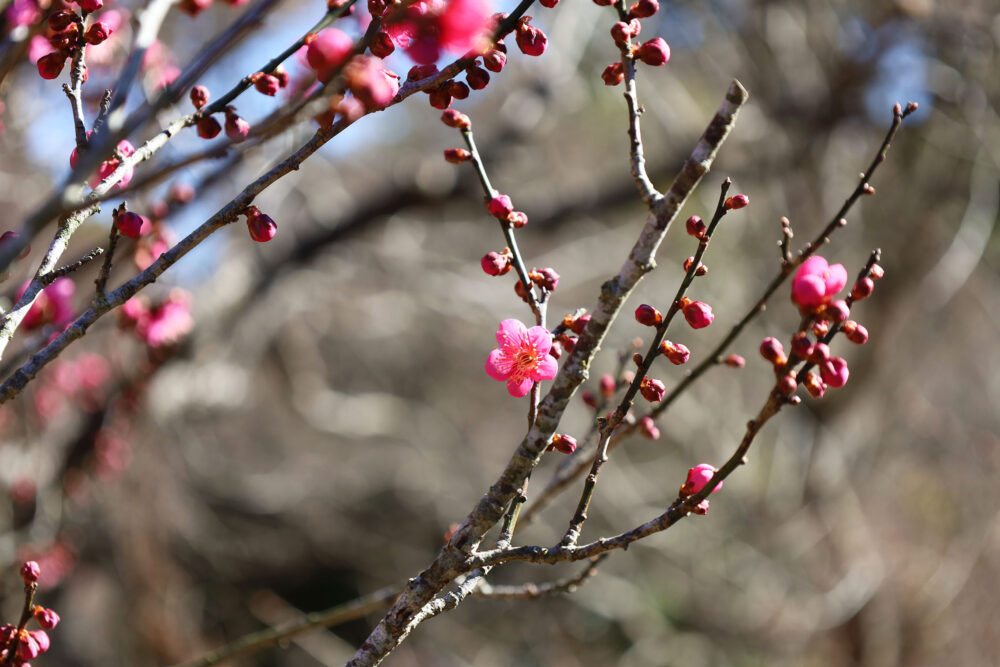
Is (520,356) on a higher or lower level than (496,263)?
lower

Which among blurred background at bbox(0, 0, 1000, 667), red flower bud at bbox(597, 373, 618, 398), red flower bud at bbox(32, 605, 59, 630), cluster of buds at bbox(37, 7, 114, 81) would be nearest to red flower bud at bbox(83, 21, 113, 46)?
cluster of buds at bbox(37, 7, 114, 81)

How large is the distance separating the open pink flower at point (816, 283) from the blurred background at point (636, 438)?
234 centimetres

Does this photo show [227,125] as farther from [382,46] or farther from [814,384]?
[814,384]

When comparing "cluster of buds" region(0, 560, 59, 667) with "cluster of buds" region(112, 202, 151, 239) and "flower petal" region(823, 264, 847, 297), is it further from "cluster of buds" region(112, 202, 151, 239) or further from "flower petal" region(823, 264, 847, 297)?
"flower petal" region(823, 264, 847, 297)

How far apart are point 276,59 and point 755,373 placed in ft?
19.3

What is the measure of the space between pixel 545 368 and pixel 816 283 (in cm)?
35

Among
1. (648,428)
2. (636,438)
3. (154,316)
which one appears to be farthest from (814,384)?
(636,438)

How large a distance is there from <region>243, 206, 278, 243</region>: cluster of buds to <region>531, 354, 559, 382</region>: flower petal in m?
0.38

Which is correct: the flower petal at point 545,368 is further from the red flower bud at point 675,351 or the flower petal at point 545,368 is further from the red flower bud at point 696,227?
the red flower bud at point 696,227

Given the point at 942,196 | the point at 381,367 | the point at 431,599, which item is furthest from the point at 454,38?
the point at 381,367

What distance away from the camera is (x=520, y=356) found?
1050mm

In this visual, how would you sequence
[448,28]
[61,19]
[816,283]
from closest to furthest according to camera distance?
[448,28] < [816,283] < [61,19]

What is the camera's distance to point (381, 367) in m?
10.3

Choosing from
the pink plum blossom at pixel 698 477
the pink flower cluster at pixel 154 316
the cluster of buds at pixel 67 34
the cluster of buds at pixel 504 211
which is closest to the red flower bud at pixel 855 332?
the pink plum blossom at pixel 698 477
